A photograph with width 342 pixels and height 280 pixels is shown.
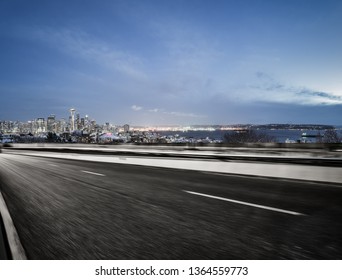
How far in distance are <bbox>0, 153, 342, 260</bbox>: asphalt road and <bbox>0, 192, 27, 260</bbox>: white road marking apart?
0.08 m

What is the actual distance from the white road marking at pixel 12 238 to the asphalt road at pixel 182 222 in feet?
0.27

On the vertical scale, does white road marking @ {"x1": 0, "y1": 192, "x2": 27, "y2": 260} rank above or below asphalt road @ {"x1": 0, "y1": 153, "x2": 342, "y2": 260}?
below

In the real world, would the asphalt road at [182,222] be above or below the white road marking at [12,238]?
above

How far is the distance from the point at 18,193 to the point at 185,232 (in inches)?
229

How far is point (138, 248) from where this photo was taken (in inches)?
137

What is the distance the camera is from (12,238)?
4023 mm

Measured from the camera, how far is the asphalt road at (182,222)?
3.39 metres

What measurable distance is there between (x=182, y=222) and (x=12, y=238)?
2.57 m

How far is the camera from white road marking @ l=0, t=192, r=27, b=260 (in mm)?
3447

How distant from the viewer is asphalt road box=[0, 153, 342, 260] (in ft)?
11.1

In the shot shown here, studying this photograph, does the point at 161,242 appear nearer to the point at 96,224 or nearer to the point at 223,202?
the point at 96,224
